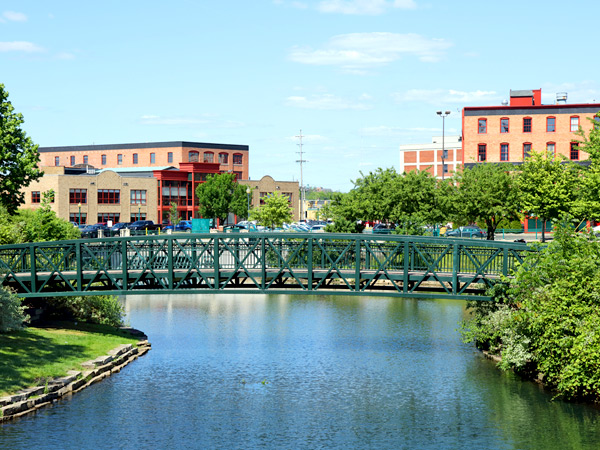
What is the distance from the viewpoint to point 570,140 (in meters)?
92.4

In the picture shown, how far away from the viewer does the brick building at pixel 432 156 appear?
137 meters

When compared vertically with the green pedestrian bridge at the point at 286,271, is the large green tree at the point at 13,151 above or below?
→ above

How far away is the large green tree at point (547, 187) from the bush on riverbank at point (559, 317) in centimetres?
3480

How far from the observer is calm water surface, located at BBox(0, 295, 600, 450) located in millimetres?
26156

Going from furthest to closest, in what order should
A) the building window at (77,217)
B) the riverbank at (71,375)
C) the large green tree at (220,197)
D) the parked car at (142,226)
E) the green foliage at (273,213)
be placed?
the large green tree at (220,197) < the building window at (77,217) < the parked car at (142,226) < the green foliage at (273,213) < the riverbank at (71,375)

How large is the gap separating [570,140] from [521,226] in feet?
41.3

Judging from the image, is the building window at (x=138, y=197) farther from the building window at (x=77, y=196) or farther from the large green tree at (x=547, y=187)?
the large green tree at (x=547, y=187)

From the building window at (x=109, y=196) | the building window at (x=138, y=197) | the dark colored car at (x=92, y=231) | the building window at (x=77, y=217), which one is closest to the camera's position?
the dark colored car at (x=92, y=231)

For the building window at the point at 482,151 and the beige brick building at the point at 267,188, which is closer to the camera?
the building window at the point at 482,151

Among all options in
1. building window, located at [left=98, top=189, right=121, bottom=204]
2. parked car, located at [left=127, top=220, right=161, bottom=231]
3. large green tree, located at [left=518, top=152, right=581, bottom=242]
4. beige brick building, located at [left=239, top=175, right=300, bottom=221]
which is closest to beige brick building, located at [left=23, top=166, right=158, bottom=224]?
building window, located at [left=98, top=189, right=121, bottom=204]

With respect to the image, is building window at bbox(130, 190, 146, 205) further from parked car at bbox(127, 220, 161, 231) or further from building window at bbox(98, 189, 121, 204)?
parked car at bbox(127, 220, 161, 231)

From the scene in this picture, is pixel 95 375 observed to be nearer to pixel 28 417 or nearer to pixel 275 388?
pixel 28 417

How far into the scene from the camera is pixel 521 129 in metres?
94.4

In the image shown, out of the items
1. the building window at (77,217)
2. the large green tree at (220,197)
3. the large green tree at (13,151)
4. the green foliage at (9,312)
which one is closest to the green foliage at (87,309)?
the green foliage at (9,312)
